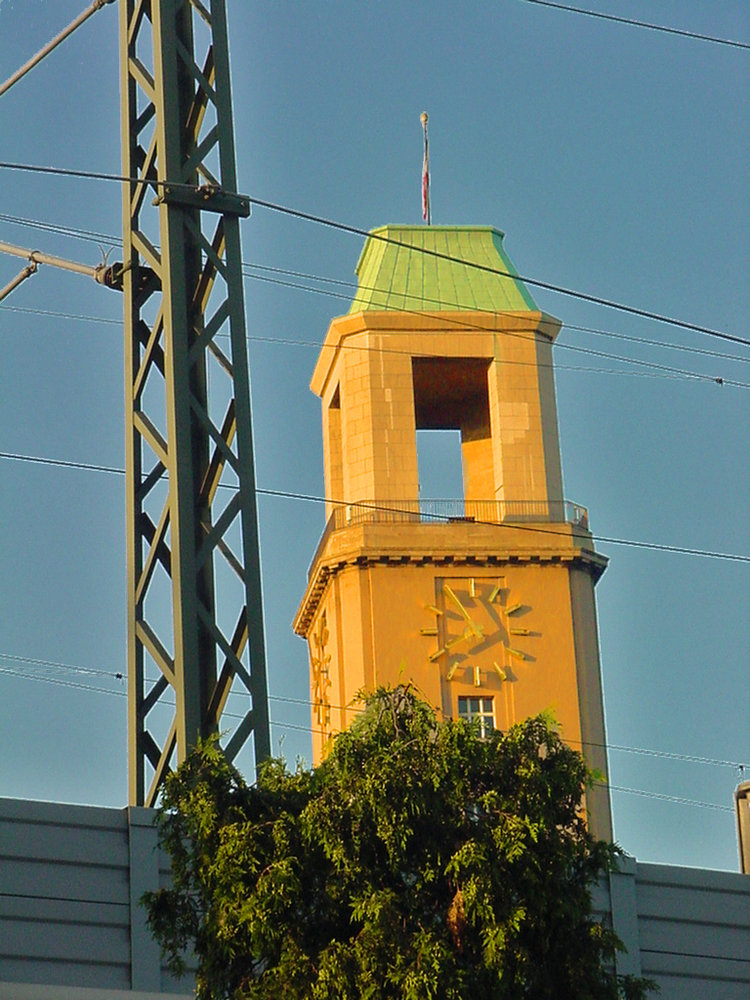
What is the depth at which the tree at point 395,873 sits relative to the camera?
14812mm

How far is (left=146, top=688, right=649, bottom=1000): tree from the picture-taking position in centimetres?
1481

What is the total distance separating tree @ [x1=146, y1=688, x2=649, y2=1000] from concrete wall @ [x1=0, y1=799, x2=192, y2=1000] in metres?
4.32

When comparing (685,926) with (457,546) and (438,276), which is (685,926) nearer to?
(457,546)

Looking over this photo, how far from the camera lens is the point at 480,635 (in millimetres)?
65875

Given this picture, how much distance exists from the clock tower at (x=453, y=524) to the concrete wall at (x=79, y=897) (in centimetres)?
4222

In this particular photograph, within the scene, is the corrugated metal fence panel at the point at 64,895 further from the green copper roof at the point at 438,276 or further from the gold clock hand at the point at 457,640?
the green copper roof at the point at 438,276

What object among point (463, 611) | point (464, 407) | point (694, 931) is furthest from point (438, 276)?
point (694, 931)

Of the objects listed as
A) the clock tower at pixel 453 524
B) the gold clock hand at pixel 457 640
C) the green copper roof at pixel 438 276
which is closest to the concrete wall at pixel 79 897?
the clock tower at pixel 453 524

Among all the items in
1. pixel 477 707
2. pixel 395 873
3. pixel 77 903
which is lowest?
pixel 395 873

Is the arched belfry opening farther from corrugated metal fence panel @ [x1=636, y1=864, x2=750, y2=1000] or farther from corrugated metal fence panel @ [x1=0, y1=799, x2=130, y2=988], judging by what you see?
corrugated metal fence panel @ [x1=0, y1=799, x2=130, y2=988]

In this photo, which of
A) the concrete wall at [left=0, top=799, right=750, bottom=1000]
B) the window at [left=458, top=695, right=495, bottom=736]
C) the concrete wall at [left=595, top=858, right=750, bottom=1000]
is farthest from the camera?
the window at [left=458, top=695, right=495, bottom=736]

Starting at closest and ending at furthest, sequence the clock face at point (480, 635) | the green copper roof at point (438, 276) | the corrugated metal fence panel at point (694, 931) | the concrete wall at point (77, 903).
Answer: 1. the concrete wall at point (77, 903)
2. the corrugated metal fence panel at point (694, 931)
3. the clock face at point (480, 635)
4. the green copper roof at point (438, 276)

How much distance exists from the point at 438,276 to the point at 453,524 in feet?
29.0

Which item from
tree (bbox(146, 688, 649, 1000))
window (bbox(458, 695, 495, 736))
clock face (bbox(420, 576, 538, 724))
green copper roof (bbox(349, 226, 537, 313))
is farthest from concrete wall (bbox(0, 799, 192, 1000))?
green copper roof (bbox(349, 226, 537, 313))
